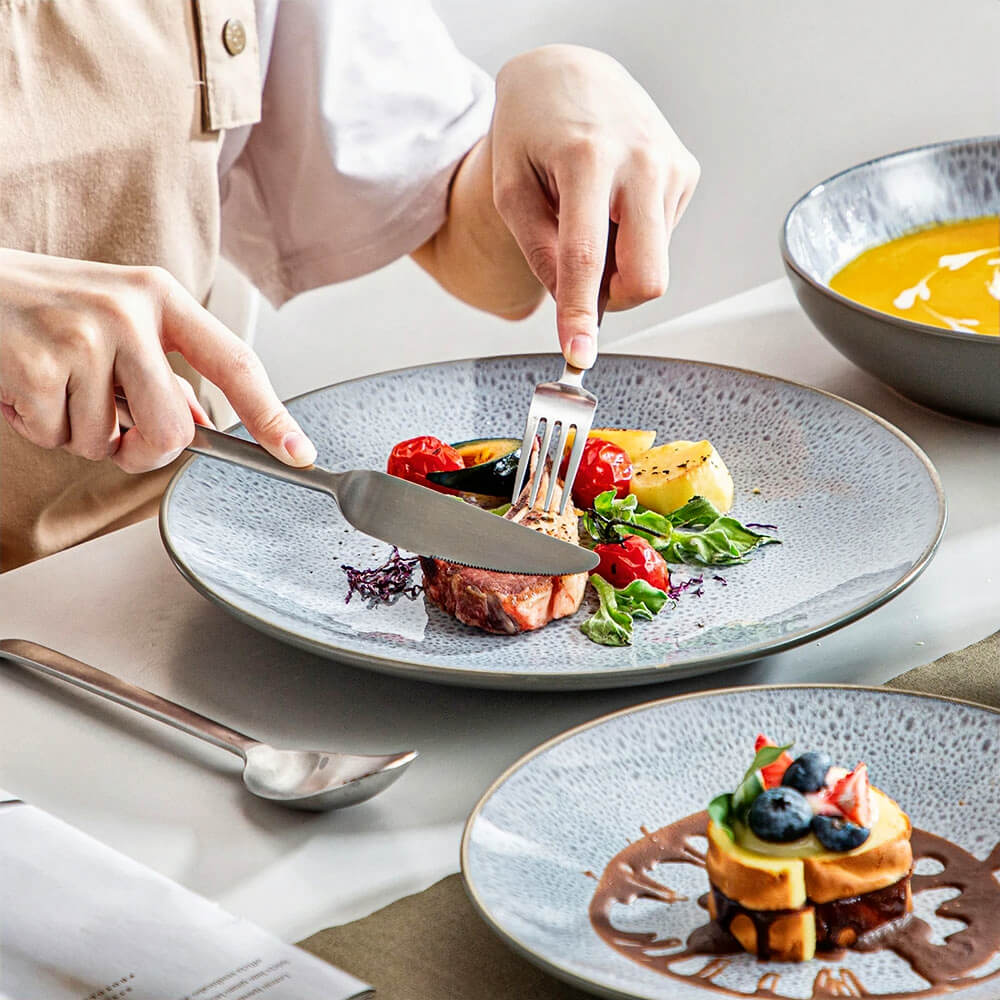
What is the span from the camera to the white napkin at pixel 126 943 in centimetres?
56

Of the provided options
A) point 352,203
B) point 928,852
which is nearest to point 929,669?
point 928,852

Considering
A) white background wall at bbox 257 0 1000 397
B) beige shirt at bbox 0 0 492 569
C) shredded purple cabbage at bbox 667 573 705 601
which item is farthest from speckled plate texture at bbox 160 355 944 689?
white background wall at bbox 257 0 1000 397

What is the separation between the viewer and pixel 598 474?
0.99 m

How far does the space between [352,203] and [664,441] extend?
0.52 metres

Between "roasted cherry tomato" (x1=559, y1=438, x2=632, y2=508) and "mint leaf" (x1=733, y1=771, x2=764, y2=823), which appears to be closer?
"mint leaf" (x1=733, y1=771, x2=764, y2=823)

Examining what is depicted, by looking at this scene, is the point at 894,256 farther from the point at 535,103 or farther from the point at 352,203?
the point at 352,203

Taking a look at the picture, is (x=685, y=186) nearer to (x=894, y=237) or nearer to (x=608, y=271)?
(x=608, y=271)

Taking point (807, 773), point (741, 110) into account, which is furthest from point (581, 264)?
point (741, 110)

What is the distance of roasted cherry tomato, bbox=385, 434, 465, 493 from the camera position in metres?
1.01

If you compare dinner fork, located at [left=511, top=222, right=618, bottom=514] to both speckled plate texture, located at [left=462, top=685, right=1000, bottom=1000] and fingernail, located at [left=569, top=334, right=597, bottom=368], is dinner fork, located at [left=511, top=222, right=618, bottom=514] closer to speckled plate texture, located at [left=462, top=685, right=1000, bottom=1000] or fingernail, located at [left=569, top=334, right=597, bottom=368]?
fingernail, located at [left=569, top=334, right=597, bottom=368]

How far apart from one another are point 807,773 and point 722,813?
0.14 feet

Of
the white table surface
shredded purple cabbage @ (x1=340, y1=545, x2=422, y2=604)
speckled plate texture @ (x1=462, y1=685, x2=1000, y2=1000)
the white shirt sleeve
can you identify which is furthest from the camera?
the white shirt sleeve

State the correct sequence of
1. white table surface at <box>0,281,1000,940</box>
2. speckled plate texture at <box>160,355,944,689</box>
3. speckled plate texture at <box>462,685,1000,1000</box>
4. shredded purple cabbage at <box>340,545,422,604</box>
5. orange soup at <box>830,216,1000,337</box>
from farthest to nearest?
orange soup at <box>830,216,1000,337</box>, shredded purple cabbage at <box>340,545,422,604</box>, speckled plate texture at <box>160,355,944,689</box>, white table surface at <box>0,281,1000,940</box>, speckled plate texture at <box>462,685,1000,1000</box>

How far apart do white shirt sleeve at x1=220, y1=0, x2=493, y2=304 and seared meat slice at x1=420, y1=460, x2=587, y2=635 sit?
68 centimetres
